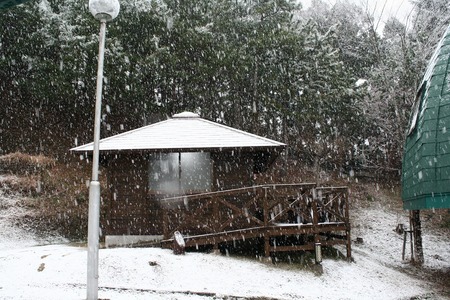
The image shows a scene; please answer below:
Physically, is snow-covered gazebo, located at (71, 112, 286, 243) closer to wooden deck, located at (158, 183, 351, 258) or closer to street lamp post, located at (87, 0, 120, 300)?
wooden deck, located at (158, 183, 351, 258)

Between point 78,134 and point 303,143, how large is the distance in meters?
14.7

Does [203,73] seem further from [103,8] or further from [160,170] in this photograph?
[103,8]

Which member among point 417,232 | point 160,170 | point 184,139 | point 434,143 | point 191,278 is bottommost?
point 191,278

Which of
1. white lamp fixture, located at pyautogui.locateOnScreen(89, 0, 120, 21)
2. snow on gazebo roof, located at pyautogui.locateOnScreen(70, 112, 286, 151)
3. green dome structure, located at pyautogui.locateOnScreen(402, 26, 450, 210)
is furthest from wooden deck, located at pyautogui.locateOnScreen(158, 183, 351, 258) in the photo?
white lamp fixture, located at pyautogui.locateOnScreen(89, 0, 120, 21)

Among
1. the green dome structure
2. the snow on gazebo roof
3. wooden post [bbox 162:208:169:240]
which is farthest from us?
the snow on gazebo roof

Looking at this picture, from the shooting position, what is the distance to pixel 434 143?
1005 cm

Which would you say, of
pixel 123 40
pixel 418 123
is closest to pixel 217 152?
pixel 418 123

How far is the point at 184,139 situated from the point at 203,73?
9617 millimetres

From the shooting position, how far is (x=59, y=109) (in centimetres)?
2662

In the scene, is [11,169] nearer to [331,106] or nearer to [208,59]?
[208,59]

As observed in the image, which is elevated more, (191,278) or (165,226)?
(165,226)

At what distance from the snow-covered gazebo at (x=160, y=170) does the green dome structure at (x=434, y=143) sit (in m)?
4.18

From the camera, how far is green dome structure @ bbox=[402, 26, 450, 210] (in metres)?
9.65

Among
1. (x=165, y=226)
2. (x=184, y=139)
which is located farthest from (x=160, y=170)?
(x=165, y=226)
